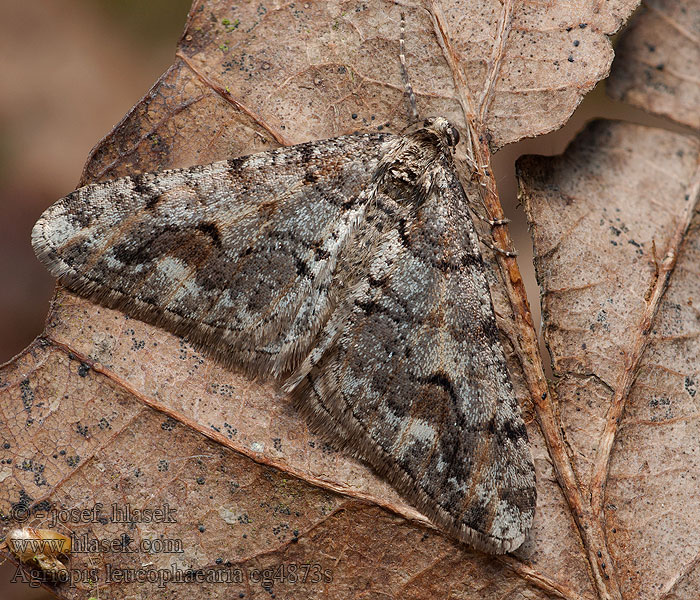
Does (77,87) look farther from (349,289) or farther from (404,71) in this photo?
(349,289)

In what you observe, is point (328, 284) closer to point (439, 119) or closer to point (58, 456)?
point (439, 119)

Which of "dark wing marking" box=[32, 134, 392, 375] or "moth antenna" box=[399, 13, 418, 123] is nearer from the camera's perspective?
"dark wing marking" box=[32, 134, 392, 375]

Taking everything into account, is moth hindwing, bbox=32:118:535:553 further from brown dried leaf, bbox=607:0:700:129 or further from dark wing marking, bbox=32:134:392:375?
brown dried leaf, bbox=607:0:700:129

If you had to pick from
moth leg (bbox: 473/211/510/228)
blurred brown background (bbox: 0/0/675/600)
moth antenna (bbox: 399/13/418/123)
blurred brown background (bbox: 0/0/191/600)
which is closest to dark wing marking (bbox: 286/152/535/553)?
moth leg (bbox: 473/211/510/228)

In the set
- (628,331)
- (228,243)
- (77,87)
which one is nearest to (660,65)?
(628,331)

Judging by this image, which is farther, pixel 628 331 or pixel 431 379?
pixel 628 331

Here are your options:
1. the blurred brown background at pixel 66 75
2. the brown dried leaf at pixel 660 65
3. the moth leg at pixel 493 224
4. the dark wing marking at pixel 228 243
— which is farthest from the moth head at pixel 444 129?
the blurred brown background at pixel 66 75
